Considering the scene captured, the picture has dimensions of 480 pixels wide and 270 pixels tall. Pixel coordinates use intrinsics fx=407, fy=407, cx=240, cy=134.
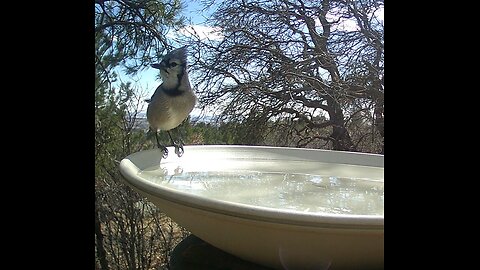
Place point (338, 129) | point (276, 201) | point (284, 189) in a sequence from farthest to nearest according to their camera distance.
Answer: point (338, 129) < point (284, 189) < point (276, 201)

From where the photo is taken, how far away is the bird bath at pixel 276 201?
415 mm

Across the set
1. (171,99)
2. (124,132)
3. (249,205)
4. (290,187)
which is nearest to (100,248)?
(124,132)

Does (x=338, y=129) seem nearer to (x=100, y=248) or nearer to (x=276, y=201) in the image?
(x=100, y=248)

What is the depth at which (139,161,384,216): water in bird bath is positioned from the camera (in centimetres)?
57

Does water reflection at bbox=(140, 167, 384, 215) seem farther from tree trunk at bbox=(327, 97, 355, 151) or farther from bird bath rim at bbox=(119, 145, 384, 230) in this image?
tree trunk at bbox=(327, 97, 355, 151)

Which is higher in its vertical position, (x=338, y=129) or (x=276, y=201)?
(x=338, y=129)

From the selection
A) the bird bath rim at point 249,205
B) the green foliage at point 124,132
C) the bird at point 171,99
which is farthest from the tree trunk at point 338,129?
the bird at point 171,99

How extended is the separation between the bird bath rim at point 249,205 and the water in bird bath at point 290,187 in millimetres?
28

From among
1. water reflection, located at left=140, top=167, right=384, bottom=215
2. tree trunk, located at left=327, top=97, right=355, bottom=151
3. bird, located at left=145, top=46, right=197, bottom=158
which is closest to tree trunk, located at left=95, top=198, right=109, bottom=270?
bird, located at left=145, top=46, right=197, bottom=158

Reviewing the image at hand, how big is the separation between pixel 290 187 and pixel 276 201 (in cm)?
16

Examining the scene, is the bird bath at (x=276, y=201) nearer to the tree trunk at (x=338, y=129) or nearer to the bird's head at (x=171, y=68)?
the bird's head at (x=171, y=68)

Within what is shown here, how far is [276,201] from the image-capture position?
0.59 m
